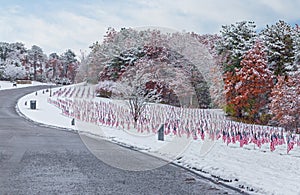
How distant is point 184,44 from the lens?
20.9 m

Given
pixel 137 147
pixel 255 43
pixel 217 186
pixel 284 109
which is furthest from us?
pixel 255 43

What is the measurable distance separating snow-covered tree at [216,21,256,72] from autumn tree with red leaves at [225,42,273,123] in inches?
73.5

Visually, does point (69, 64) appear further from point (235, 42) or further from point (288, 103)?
point (288, 103)

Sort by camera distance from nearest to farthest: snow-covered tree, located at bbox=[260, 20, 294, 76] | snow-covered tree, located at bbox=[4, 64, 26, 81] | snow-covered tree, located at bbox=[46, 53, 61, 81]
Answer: snow-covered tree, located at bbox=[260, 20, 294, 76] → snow-covered tree, located at bbox=[4, 64, 26, 81] → snow-covered tree, located at bbox=[46, 53, 61, 81]

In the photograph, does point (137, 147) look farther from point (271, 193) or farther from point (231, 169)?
point (271, 193)

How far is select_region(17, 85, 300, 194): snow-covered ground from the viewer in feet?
22.7

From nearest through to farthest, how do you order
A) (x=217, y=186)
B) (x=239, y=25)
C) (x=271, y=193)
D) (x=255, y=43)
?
(x=271, y=193)
(x=217, y=186)
(x=255, y=43)
(x=239, y=25)

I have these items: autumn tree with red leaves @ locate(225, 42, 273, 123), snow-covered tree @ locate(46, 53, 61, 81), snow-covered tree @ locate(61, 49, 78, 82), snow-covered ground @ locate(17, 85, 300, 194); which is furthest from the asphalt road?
snow-covered tree @ locate(46, 53, 61, 81)

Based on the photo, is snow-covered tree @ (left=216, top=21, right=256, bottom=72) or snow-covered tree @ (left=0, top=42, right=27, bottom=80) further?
snow-covered tree @ (left=0, top=42, right=27, bottom=80)

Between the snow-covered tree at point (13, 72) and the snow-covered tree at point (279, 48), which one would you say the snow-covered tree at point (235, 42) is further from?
the snow-covered tree at point (13, 72)

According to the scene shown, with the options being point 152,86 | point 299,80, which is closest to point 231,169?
point 152,86

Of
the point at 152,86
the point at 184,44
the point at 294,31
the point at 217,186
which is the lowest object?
the point at 217,186

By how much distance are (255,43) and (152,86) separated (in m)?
10.8

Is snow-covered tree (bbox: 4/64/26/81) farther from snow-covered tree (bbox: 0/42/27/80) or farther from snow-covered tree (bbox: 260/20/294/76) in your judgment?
snow-covered tree (bbox: 260/20/294/76)
